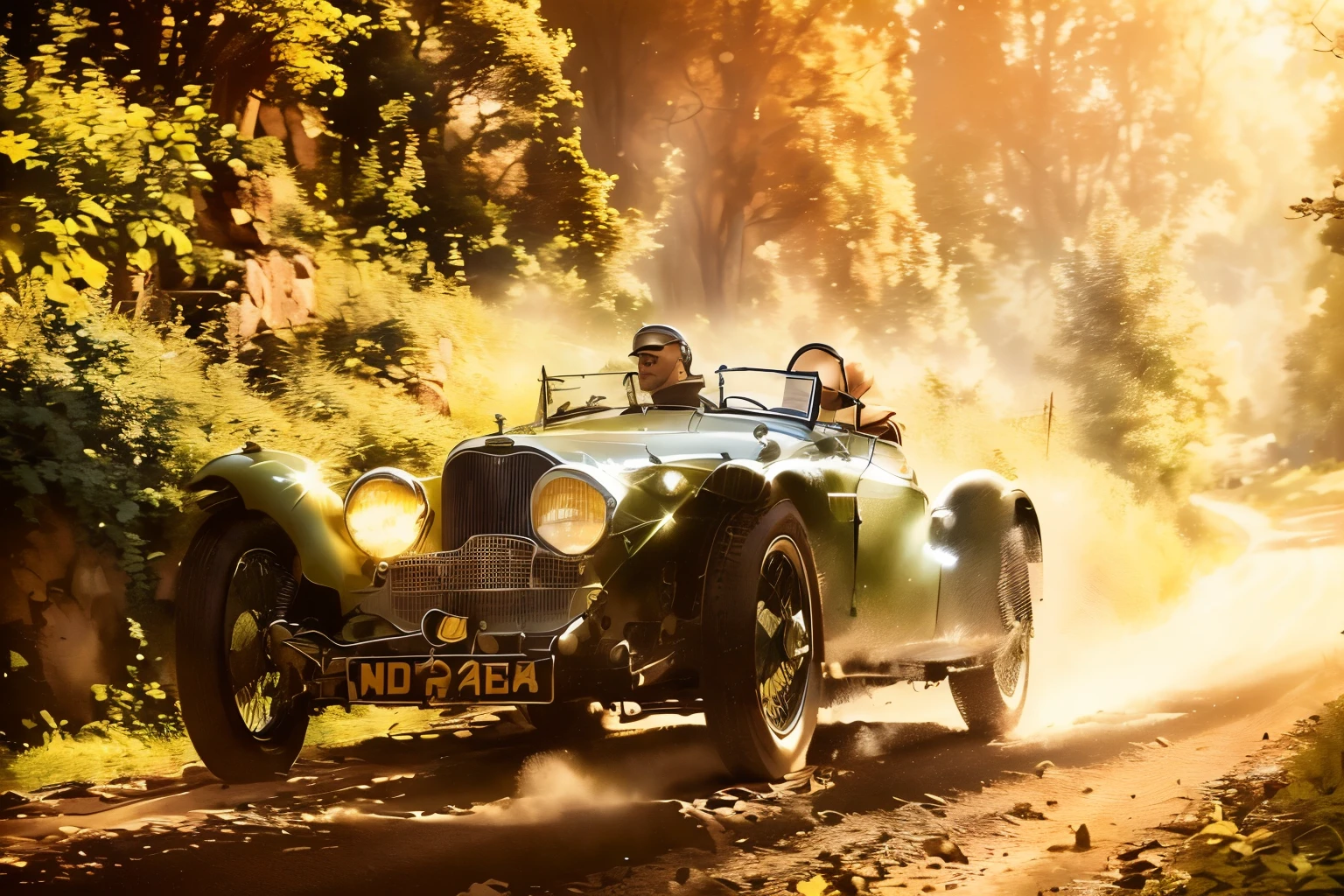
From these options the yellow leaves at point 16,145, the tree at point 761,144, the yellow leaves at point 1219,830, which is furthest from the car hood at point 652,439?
the tree at point 761,144

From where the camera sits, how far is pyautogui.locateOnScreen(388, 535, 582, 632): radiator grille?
13.1ft

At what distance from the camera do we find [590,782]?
4387 mm

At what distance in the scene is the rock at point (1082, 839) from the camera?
3.70 m

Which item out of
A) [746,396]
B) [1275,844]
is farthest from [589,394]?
[1275,844]

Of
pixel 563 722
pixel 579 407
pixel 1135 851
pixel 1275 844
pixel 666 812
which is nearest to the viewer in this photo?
pixel 1275 844

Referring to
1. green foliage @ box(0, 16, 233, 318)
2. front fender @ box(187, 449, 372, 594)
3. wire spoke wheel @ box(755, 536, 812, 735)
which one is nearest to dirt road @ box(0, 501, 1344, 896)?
wire spoke wheel @ box(755, 536, 812, 735)

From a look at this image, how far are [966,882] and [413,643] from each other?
67.4 inches

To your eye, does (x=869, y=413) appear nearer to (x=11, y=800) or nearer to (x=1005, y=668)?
(x=1005, y=668)

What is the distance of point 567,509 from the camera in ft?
13.1

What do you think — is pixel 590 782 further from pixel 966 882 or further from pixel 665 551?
pixel 966 882

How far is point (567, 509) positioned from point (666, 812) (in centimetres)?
94

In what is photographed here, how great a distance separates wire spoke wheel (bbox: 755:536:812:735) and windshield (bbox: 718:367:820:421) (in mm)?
1155

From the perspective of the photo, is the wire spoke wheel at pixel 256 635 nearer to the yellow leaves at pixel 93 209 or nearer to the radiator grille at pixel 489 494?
the radiator grille at pixel 489 494

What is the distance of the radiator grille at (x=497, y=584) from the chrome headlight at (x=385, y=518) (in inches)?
3.8
